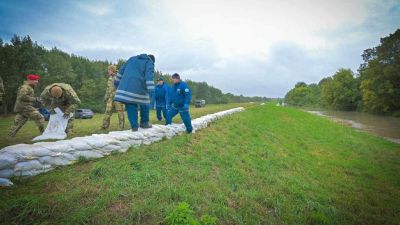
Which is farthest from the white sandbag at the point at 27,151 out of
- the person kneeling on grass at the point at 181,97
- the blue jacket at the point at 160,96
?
the blue jacket at the point at 160,96

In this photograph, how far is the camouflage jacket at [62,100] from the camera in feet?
20.4

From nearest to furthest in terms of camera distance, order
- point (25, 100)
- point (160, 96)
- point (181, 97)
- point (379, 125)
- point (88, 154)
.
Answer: point (88, 154) → point (25, 100) → point (181, 97) → point (160, 96) → point (379, 125)

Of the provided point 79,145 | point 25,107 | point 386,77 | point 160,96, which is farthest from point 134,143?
point 386,77

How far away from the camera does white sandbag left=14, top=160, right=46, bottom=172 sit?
3660 millimetres

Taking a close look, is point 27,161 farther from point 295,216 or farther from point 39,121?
point 295,216

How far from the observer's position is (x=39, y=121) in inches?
275

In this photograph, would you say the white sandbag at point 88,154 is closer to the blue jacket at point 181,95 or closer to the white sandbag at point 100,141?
the white sandbag at point 100,141

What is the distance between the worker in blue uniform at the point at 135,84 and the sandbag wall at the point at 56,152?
79cm

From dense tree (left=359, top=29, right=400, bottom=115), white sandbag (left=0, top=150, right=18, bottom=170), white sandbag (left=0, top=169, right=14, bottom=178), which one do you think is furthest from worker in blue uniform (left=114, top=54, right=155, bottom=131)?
dense tree (left=359, top=29, right=400, bottom=115)

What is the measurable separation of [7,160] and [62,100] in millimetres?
3152

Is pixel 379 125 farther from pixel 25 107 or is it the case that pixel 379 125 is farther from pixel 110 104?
pixel 25 107

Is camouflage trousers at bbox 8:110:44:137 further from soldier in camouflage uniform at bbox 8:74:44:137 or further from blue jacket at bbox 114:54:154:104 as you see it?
blue jacket at bbox 114:54:154:104

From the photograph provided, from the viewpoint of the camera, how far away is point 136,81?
20.0ft

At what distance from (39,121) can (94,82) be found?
38.4 meters
